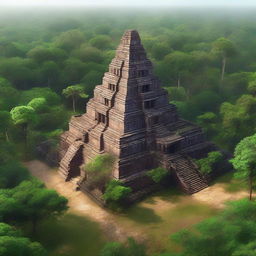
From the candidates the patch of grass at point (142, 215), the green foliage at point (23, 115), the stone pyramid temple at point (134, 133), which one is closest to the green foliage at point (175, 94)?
the stone pyramid temple at point (134, 133)

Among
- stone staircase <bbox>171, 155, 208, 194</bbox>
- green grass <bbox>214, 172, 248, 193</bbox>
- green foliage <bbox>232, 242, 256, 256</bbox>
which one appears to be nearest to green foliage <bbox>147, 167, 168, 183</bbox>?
stone staircase <bbox>171, 155, 208, 194</bbox>

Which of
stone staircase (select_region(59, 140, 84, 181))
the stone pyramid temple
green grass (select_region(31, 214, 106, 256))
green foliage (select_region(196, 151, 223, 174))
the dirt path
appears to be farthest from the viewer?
stone staircase (select_region(59, 140, 84, 181))

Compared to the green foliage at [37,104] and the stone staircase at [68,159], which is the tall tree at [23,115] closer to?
the green foliage at [37,104]

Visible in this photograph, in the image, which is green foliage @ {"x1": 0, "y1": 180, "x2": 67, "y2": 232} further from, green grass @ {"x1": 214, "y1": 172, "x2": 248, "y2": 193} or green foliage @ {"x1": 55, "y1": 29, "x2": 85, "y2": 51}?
green foliage @ {"x1": 55, "y1": 29, "x2": 85, "y2": 51}

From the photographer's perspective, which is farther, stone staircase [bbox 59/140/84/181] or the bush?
stone staircase [bbox 59/140/84/181]

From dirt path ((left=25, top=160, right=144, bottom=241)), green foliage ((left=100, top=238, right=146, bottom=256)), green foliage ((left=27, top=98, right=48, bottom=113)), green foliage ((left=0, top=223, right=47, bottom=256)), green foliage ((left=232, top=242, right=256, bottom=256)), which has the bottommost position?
dirt path ((left=25, top=160, right=144, bottom=241))

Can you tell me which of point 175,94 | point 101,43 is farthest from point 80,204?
point 101,43
